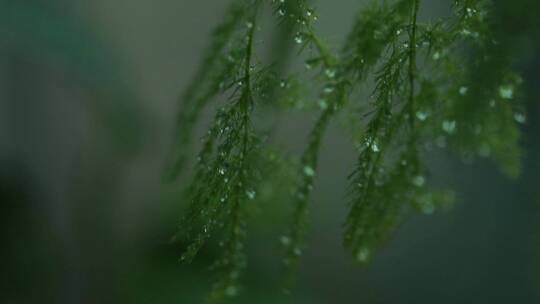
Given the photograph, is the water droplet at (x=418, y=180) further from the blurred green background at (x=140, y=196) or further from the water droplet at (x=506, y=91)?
the blurred green background at (x=140, y=196)

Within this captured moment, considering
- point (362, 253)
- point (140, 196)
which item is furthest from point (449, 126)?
point (140, 196)

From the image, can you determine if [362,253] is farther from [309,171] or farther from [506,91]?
[506,91]

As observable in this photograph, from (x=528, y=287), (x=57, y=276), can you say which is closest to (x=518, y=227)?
(x=528, y=287)

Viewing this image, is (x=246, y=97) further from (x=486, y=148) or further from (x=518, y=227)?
(x=518, y=227)

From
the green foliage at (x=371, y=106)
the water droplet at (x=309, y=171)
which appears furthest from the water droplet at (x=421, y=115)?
the water droplet at (x=309, y=171)

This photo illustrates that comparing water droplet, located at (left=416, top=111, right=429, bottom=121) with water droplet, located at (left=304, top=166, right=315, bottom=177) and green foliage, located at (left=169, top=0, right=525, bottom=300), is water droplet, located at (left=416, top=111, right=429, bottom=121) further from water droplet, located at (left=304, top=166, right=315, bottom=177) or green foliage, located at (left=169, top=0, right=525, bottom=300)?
water droplet, located at (left=304, top=166, right=315, bottom=177)

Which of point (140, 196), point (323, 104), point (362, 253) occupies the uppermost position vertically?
point (140, 196)
